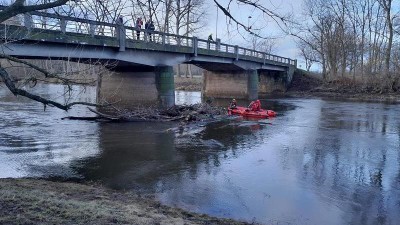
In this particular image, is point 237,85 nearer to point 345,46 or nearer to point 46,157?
point 345,46

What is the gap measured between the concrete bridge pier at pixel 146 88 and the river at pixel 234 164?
22.5 feet

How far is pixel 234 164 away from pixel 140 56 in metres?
15.6

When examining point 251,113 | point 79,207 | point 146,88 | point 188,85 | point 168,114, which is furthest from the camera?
point 188,85

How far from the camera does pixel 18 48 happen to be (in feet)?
61.1

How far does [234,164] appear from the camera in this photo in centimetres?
1355

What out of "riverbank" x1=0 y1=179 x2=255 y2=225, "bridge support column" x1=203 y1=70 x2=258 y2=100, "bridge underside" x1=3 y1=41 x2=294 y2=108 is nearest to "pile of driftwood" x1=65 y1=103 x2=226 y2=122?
"bridge underside" x1=3 y1=41 x2=294 y2=108

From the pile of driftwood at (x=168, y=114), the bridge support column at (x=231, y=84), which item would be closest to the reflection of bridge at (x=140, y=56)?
the bridge support column at (x=231, y=84)

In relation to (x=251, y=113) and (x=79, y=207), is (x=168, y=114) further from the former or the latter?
(x=79, y=207)

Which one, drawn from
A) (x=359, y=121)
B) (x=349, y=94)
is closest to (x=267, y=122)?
(x=359, y=121)

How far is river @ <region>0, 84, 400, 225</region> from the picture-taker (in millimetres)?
9406

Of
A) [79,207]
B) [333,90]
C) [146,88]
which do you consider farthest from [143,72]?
[333,90]

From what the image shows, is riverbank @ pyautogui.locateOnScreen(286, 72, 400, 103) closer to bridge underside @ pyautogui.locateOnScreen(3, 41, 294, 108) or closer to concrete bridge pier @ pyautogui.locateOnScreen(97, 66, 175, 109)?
bridge underside @ pyautogui.locateOnScreen(3, 41, 294, 108)

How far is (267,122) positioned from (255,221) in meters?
17.3

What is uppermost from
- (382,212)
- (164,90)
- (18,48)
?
(18,48)
